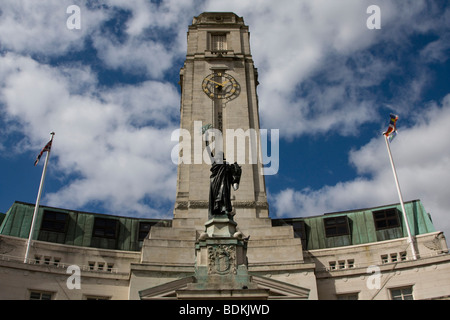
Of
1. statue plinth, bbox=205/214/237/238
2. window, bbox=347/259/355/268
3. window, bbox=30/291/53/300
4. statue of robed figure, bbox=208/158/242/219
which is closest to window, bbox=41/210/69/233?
window, bbox=30/291/53/300

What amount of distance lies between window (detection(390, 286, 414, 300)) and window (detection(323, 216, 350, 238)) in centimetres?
1077

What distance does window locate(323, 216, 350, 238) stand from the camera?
48.3m

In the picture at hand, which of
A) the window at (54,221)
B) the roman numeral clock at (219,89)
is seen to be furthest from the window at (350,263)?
the window at (54,221)

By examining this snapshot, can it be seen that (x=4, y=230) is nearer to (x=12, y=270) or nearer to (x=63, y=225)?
(x=63, y=225)

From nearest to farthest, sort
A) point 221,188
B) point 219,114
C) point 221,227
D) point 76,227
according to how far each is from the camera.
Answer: point 221,227 → point 221,188 → point 76,227 → point 219,114

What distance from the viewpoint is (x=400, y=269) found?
38.1 meters

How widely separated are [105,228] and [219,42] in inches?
1183

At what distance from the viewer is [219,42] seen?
6078cm

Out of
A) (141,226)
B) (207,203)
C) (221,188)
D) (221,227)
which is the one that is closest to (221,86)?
(207,203)

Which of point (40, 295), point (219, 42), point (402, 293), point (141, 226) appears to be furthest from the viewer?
point (219, 42)

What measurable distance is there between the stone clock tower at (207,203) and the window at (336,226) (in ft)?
27.3

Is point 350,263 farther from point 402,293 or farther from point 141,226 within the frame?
point 141,226

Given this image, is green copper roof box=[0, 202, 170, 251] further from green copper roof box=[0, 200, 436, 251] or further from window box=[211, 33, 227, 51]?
window box=[211, 33, 227, 51]
